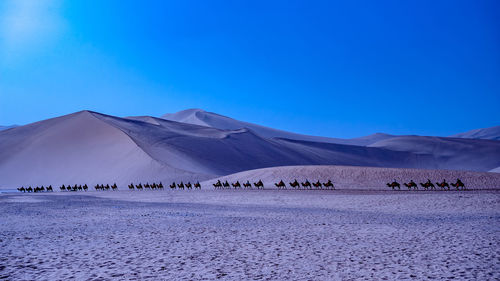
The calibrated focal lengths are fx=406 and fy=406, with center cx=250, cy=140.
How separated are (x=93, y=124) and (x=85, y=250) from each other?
91162 millimetres

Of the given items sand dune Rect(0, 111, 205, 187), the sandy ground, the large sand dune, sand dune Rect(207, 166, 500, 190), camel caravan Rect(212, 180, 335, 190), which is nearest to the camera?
the sandy ground

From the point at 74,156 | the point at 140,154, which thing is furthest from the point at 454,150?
the point at 74,156

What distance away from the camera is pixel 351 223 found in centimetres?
1209

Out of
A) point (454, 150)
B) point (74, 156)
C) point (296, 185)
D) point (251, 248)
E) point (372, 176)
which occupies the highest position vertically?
point (454, 150)

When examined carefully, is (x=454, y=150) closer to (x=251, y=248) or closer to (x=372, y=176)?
(x=372, y=176)

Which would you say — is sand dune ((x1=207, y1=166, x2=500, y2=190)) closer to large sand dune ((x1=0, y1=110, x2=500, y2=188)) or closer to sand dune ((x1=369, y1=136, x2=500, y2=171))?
large sand dune ((x1=0, y1=110, x2=500, y2=188))

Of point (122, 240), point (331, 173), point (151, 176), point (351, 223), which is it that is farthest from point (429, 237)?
point (151, 176)

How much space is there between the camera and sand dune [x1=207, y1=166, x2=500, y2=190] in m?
33.2

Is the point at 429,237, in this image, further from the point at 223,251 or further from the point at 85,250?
the point at 85,250

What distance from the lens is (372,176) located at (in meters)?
36.1

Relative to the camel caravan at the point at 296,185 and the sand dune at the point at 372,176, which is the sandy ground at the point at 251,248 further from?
the sand dune at the point at 372,176

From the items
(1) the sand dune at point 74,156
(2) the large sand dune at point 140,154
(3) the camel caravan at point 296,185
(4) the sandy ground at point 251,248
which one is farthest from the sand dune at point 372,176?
(1) the sand dune at point 74,156

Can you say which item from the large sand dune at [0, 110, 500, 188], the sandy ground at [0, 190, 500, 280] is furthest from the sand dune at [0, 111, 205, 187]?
the sandy ground at [0, 190, 500, 280]

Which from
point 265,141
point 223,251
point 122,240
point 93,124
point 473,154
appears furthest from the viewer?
point 473,154
